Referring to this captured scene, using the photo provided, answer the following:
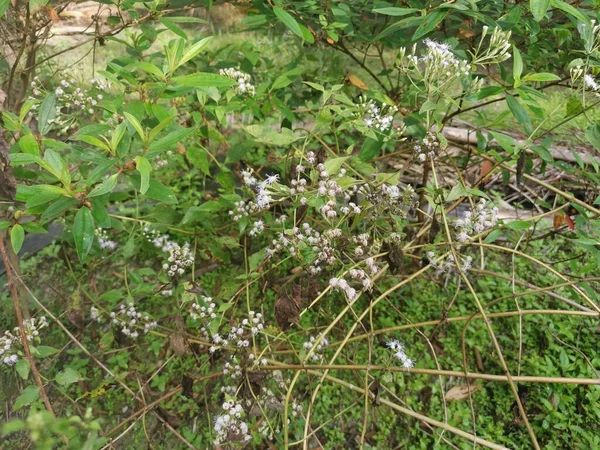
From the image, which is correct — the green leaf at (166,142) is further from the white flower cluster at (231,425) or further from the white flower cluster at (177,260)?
the white flower cluster at (231,425)

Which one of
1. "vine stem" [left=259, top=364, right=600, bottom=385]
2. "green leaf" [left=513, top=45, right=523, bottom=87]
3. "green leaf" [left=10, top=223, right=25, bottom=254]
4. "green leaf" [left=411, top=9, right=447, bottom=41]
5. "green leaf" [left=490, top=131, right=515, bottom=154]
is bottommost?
"vine stem" [left=259, top=364, right=600, bottom=385]

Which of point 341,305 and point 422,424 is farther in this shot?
point 341,305

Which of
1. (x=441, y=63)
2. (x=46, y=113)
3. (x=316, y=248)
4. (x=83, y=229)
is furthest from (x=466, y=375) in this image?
(x=46, y=113)

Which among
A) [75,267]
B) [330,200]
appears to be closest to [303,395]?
→ [330,200]

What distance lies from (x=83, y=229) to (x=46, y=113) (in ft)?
1.38

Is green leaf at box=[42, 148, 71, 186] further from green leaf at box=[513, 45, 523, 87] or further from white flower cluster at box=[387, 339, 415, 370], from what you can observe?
green leaf at box=[513, 45, 523, 87]

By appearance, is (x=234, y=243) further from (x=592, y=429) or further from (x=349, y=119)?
(x=592, y=429)

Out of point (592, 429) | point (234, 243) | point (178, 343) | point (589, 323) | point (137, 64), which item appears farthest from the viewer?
point (589, 323)

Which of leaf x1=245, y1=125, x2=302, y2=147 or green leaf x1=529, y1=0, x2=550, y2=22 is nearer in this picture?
green leaf x1=529, y1=0, x2=550, y2=22

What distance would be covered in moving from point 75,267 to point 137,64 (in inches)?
52.8

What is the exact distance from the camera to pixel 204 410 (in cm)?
161

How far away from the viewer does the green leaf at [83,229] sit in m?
0.99

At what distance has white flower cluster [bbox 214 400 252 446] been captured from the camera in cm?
107

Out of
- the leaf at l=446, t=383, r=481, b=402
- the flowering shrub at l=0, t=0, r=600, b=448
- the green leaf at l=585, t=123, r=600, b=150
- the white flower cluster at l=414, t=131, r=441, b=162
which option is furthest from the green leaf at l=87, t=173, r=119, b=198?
the leaf at l=446, t=383, r=481, b=402
